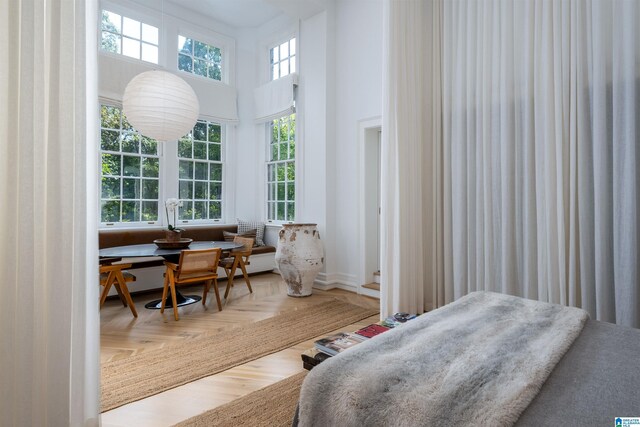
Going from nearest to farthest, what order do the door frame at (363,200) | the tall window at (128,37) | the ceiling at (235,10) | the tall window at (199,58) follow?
the door frame at (363,200) < the tall window at (128,37) < the ceiling at (235,10) < the tall window at (199,58)

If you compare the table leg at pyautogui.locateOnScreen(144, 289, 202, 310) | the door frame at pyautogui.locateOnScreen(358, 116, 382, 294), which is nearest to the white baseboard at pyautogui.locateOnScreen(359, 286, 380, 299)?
the door frame at pyautogui.locateOnScreen(358, 116, 382, 294)

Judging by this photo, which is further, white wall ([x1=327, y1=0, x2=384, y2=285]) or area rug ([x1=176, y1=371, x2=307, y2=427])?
white wall ([x1=327, y1=0, x2=384, y2=285])

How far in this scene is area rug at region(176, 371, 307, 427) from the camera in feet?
5.94

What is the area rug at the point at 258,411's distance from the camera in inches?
71.2

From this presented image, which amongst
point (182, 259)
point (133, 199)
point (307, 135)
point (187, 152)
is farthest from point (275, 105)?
point (182, 259)

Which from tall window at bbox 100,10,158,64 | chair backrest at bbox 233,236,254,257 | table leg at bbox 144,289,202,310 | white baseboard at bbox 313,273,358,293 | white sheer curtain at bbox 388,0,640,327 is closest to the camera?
white sheer curtain at bbox 388,0,640,327

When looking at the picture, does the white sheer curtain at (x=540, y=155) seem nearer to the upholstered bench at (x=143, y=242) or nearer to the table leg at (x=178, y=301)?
the table leg at (x=178, y=301)

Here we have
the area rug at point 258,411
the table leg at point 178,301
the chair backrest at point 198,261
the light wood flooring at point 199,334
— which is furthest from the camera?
the table leg at point 178,301

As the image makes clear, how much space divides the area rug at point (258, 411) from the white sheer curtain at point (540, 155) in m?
1.47

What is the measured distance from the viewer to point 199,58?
584 cm

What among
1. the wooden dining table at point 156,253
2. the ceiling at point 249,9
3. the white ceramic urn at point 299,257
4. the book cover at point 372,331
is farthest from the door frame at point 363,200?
the book cover at point 372,331

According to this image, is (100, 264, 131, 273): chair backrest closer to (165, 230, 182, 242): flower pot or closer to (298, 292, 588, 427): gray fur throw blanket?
(165, 230, 182, 242): flower pot

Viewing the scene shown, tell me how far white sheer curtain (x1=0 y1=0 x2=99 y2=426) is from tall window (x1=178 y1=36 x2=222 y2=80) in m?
4.70

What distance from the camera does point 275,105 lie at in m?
5.72
